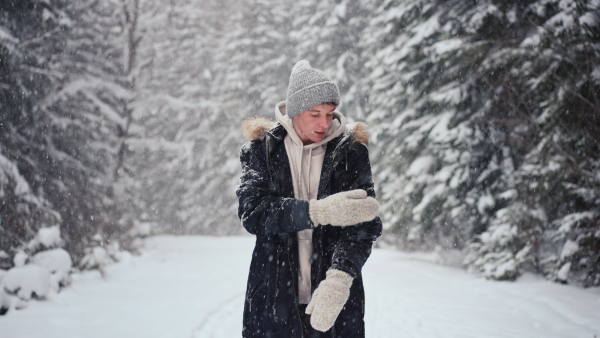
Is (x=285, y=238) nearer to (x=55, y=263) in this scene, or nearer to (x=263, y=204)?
(x=263, y=204)

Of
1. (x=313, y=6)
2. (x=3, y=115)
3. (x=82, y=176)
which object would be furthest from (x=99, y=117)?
(x=313, y=6)

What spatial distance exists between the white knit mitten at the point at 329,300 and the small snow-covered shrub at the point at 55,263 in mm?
6606

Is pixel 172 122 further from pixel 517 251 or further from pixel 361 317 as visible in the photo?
pixel 361 317

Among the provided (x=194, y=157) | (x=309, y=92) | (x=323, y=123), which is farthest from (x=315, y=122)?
(x=194, y=157)

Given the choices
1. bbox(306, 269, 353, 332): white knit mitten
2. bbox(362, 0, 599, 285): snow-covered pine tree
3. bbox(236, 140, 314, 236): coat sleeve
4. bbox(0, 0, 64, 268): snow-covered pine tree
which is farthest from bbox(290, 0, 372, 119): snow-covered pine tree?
bbox(306, 269, 353, 332): white knit mitten

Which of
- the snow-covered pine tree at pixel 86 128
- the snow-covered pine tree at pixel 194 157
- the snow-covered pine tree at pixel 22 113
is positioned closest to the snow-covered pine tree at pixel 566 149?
the snow-covered pine tree at pixel 22 113

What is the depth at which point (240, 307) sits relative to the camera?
7352 millimetres

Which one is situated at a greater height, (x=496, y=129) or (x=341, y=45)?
(x=341, y=45)

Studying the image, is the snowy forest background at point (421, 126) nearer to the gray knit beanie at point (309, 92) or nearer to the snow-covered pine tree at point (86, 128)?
the snow-covered pine tree at point (86, 128)

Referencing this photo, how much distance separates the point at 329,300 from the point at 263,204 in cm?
51

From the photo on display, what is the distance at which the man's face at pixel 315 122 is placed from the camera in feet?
7.60

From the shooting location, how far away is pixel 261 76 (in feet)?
81.3

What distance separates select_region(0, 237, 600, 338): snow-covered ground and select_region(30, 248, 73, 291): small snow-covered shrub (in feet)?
0.67

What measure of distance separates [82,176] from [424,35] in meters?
9.10
